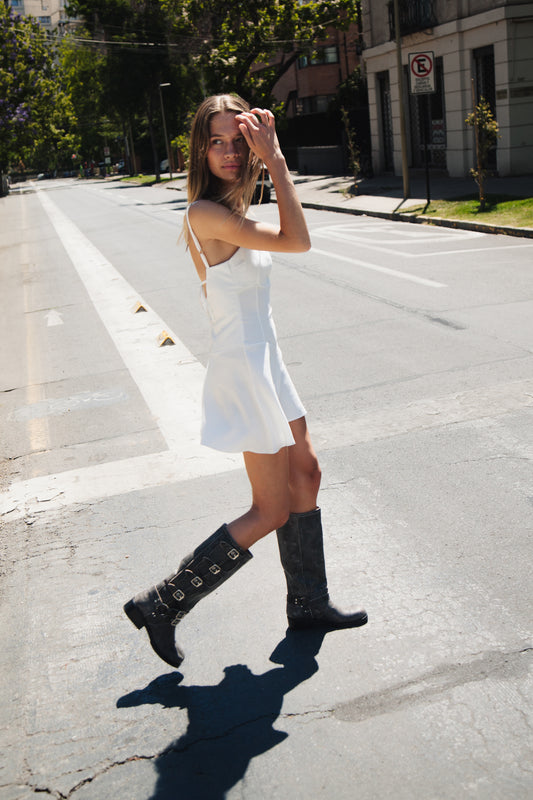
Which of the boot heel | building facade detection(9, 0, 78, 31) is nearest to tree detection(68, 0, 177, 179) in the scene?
the boot heel

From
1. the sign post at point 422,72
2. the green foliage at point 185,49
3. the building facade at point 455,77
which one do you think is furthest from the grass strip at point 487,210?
the green foliage at point 185,49

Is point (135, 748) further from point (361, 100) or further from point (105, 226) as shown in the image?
point (361, 100)

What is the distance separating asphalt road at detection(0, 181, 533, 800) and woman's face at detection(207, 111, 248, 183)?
5.97 feet

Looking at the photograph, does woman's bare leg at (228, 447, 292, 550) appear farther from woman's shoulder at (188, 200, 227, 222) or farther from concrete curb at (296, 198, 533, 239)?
concrete curb at (296, 198, 533, 239)

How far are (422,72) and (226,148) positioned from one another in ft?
53.2

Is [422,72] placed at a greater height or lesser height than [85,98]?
lesser

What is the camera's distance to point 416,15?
86.0 ft

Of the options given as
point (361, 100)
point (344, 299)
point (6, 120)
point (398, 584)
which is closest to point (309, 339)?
point (344, 299)

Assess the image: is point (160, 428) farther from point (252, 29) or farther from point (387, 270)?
point (252, 29)

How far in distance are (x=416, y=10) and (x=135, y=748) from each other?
27.1 m

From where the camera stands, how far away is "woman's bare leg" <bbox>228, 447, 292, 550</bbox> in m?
3.21

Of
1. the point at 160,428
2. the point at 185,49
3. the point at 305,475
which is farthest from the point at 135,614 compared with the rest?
the point at 185,49

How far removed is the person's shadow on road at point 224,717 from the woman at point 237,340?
0.18 metres

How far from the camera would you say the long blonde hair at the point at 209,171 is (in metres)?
3.11
